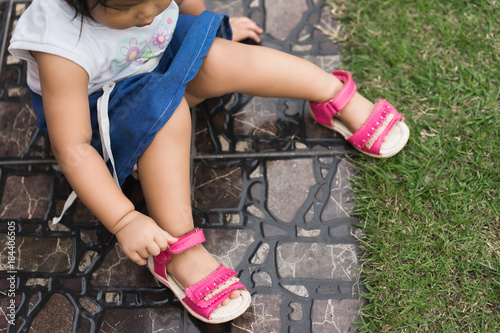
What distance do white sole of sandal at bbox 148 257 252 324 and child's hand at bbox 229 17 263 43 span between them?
886mm

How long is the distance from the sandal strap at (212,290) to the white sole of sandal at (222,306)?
0.9 inches

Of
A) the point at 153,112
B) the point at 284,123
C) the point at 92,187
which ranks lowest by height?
the point at 284,123

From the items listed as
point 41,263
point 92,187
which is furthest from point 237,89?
point 41,263

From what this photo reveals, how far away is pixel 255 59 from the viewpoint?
4.84 ft

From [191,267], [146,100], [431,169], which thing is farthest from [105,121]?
[431,169]

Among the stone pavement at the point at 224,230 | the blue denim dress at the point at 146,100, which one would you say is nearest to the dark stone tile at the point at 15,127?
the stone pavement at the point at 224,230

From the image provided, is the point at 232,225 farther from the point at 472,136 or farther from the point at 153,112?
the point at 472,136

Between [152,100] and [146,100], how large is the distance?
0.06ft

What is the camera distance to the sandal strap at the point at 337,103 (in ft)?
5.13

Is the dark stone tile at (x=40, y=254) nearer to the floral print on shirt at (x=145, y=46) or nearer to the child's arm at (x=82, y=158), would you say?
the child's arm at (x=82, y=158)

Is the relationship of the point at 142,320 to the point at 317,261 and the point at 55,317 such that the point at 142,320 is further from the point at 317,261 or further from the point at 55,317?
the point at 317,261

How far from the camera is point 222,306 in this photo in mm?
1369

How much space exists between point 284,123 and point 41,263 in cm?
91

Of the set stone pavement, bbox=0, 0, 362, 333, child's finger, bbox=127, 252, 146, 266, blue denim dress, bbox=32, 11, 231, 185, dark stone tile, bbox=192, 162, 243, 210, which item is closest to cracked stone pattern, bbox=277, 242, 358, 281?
stone pavement, bbox=0, 0, 362, 333
